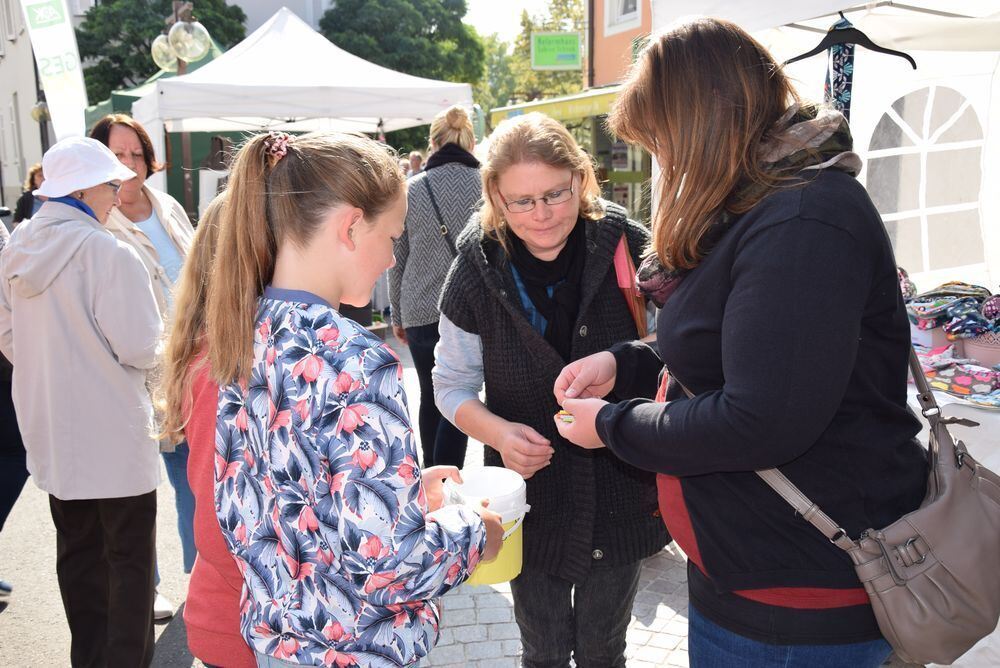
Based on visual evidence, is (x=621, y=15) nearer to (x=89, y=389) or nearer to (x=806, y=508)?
(x=89, y=389)

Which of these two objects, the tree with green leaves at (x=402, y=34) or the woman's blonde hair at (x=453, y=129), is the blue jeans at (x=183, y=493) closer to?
the woman's blonde hair at (x=453, y=129)

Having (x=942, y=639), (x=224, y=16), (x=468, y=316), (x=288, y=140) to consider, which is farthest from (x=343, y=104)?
(x=224, y=16)

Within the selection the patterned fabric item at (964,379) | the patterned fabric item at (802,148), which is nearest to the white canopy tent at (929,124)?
the patterned fabric item at (964,379)

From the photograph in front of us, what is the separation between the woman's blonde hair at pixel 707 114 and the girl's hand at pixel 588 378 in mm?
507

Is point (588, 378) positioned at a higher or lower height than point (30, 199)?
lower

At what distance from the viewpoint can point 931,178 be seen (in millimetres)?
4301

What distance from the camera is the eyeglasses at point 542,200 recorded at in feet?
7.01

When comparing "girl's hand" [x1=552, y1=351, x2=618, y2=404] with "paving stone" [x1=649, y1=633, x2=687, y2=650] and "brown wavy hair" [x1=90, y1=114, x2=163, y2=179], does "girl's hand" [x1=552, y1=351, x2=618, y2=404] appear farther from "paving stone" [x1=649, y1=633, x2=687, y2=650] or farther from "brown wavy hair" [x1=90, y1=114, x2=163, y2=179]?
"brown wavy hair" [x1=90, y1=114, x2=163, y2=179]

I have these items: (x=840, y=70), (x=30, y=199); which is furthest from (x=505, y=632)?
(x=30, y=199)

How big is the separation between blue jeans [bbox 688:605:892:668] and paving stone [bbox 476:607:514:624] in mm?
2086

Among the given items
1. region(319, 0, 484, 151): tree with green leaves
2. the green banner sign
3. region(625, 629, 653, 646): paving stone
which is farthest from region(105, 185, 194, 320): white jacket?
region(319, 0, 484, 151): tree with green leaves

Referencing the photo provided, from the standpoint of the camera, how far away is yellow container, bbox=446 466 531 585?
1.74 meters

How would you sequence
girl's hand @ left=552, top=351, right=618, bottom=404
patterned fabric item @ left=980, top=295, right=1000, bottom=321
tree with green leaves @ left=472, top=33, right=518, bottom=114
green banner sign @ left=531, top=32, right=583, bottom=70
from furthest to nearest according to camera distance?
tree with green leaves @ left=472, top=33, right=518, bottom=114 → green banner sign @ left=531, top=32, right=583, bottom=70 → patterned fabric item @ left=980, top=295, right=1000, bottom=321 → girl's hand @ left=552, top=351, right=618, bottom=404

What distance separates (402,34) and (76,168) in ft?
108
